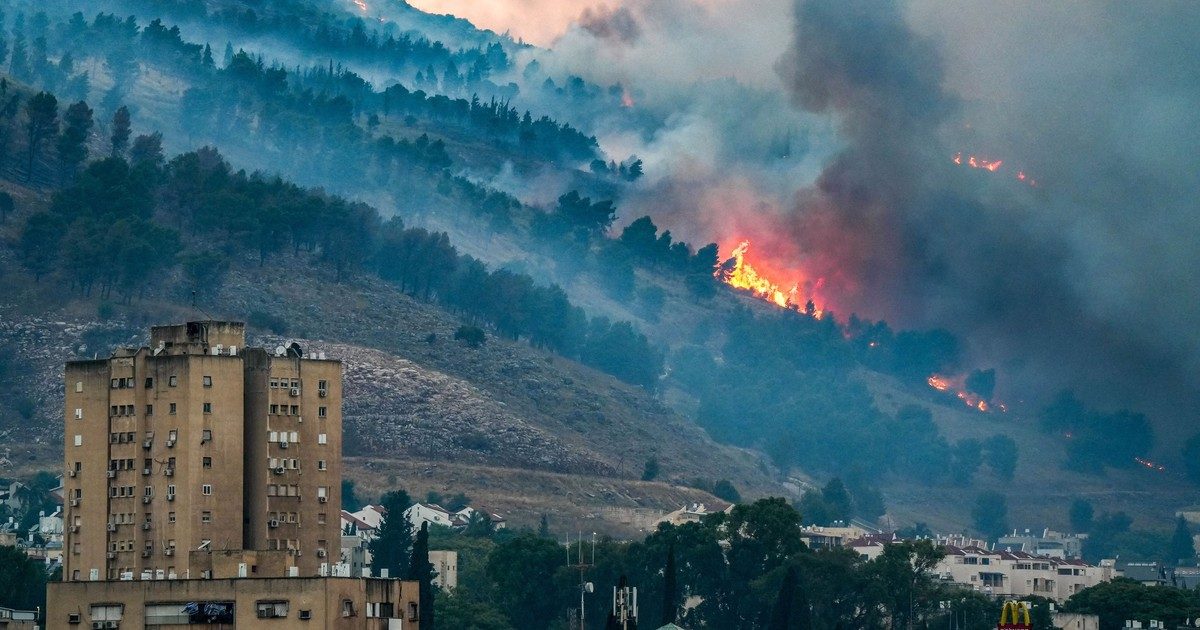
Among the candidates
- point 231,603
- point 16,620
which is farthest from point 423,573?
point 231,603

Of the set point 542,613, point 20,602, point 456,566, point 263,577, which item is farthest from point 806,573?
point 263,577

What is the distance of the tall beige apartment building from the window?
1029 centimetres

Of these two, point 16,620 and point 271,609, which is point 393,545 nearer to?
point 16,620

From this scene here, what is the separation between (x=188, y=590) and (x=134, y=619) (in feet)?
7.72

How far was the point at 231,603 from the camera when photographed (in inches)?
4235

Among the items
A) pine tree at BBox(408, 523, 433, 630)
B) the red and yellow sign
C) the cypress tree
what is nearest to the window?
the red and yellow sign

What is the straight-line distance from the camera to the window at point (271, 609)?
107m

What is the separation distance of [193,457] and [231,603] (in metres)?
13.6

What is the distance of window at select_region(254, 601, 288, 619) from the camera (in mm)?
107125

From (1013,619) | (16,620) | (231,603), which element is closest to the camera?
(231,603)

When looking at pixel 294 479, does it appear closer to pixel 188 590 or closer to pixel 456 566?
pixel 188 590

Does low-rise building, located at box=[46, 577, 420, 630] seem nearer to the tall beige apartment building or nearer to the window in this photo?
the window

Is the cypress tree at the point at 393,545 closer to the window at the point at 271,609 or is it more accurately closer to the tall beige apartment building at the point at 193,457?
the tall beige apartment building at the point at 193,457

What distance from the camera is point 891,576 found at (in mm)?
177875
